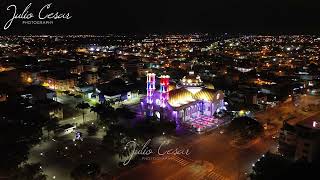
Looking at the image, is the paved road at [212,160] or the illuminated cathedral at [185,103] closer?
the paved road at [212,160]

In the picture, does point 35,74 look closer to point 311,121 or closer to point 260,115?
point 260,115

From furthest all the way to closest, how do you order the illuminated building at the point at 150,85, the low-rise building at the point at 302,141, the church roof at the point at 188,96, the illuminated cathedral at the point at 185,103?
the illuminated building at the point at 150,85
the church roof at the point at 188,96
the illuminated cathedral at the point at 185,103
the low-rise building at the point at 302,141

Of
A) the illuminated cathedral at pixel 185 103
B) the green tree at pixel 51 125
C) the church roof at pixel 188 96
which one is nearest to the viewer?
the green tree at pixel 51 125

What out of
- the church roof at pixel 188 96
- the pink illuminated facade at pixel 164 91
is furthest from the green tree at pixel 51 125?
the church roof at pixel 188 96

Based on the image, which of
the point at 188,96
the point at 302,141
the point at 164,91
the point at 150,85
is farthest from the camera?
the point at 188,96

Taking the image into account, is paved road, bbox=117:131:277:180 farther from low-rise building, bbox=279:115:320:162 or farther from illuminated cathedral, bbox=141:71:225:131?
illuminated cathedral, bbox=141:71:225:131

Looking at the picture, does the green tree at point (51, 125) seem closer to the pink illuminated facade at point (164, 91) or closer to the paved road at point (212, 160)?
the paved road at point (212, 160)

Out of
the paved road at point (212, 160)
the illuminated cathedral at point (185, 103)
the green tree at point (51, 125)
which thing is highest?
the illuminated cathedral at point (185, 103)

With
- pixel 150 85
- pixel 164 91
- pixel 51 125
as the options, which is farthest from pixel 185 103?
pixel 51 125

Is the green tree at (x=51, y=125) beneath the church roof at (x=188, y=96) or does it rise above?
beneath

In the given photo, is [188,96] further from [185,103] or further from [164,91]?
[164,91]
